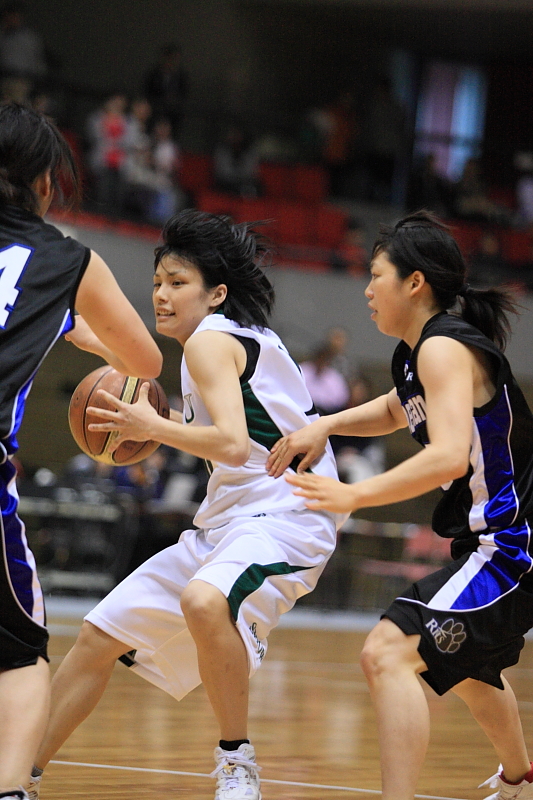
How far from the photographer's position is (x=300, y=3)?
15.7 meters

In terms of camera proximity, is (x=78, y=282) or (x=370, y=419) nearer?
(x=78, y=282)

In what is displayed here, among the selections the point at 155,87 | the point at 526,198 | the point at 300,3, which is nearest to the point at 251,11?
the point at 300,3

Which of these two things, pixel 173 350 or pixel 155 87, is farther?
pixel 155 87

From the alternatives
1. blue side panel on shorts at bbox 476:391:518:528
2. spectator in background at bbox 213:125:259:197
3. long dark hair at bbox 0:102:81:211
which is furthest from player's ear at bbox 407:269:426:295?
spectator in background at bbox 213:125:259:197

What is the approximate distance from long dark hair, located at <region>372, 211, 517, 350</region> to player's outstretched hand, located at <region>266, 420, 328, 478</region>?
0.49m

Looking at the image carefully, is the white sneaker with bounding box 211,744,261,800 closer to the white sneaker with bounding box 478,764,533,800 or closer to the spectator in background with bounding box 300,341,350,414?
the white sneaker with bounding box 478,764,533,800

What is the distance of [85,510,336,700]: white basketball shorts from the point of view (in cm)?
278

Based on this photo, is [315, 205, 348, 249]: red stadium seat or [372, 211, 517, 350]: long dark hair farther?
[315, 205, 348, 249]: red stadium seat

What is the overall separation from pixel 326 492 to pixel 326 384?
735 cm

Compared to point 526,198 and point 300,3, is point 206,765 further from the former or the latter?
point 300,3

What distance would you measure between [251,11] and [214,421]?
1424 centimetres

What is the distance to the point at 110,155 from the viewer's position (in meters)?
11.8

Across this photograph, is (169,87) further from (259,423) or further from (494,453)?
(494,453)

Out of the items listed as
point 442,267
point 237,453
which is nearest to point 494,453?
point 442,267
